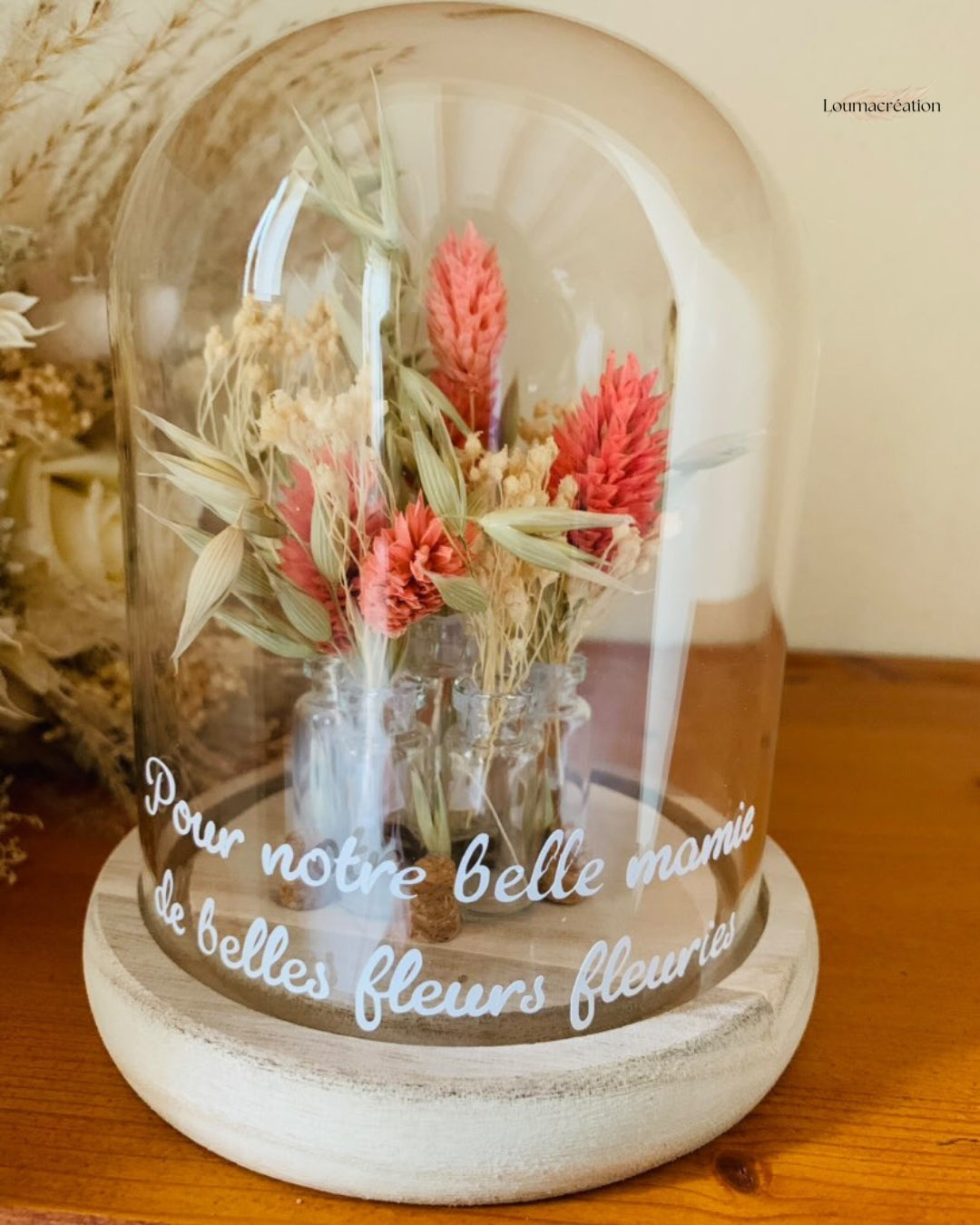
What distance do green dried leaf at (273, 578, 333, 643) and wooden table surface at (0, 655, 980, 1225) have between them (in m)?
0.20

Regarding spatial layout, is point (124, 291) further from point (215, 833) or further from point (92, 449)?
point (215, 833)

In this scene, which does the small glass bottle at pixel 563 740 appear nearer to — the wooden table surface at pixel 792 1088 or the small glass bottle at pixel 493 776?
the small glass bottle at pixel 493 776

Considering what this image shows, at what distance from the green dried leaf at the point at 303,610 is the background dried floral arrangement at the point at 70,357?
0.17 m

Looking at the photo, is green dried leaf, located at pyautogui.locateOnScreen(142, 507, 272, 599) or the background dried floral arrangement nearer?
green dried leaf, located at pyautogui.locateOnScreen(142, 507, 272, 599)

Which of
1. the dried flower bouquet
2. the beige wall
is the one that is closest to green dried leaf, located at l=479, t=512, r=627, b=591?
the dried flower bouquet

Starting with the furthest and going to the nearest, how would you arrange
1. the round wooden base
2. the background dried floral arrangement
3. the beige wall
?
1. the beige wall
2. the background dried floral arrangement
3. the round wooden base

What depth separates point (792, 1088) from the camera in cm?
44

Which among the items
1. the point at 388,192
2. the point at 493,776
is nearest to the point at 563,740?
the point at 493,776

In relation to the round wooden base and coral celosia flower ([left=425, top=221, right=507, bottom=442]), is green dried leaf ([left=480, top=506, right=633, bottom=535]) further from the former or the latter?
Result: the round wooden base

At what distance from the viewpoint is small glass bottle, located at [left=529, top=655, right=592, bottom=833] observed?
1.55 ft

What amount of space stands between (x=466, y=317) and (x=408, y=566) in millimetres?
115

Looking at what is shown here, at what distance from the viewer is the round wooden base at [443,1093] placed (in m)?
0.37

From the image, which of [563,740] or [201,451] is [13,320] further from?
[563,740]

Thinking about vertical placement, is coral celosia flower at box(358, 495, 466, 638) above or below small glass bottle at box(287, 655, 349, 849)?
above
